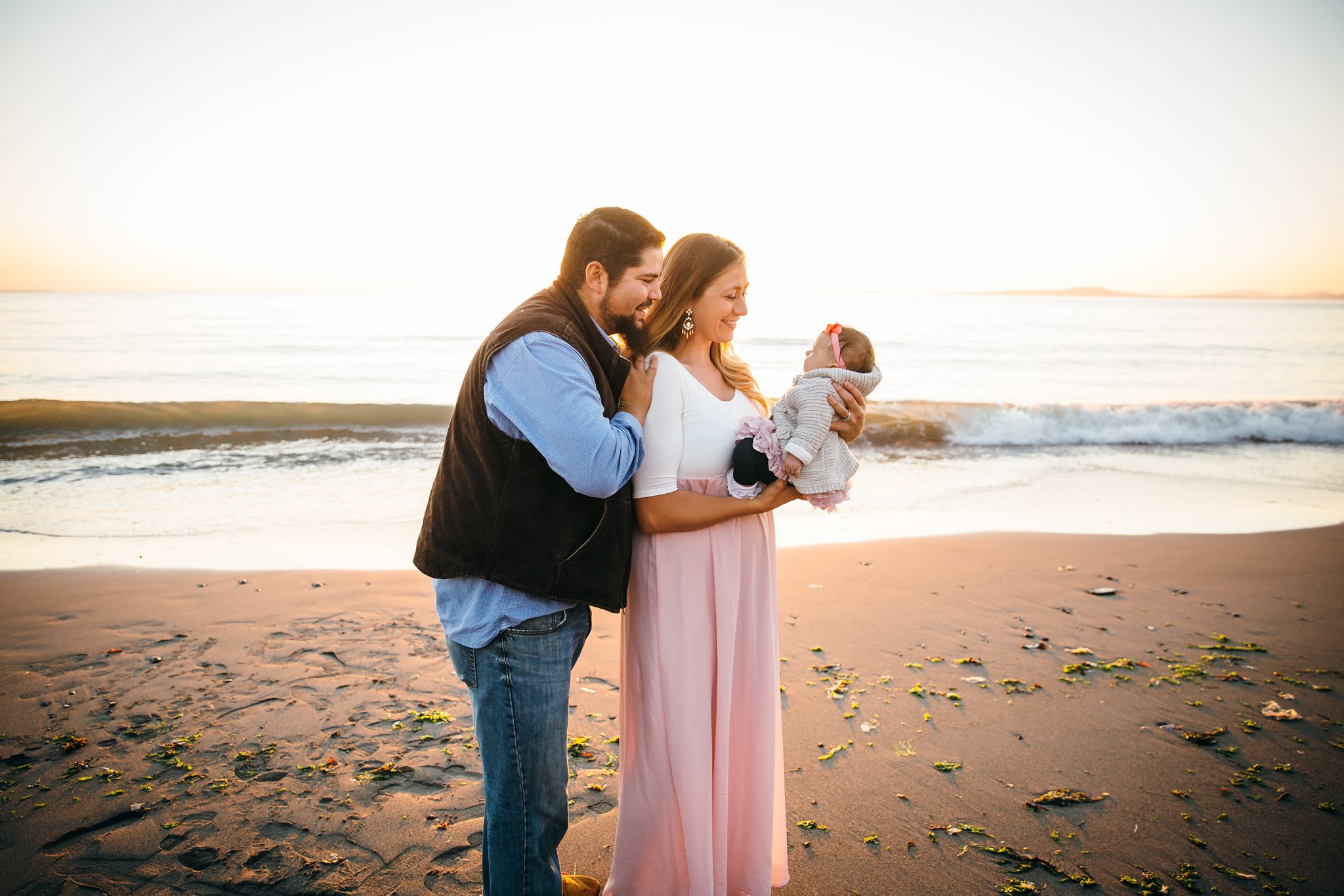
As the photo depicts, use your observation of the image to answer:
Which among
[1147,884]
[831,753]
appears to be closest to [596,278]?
[831,753]

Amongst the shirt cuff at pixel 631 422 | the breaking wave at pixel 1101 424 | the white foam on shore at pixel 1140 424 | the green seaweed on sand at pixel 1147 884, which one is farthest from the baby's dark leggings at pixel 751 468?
the white foam on shore at pixel 1140 424

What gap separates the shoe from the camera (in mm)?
2680

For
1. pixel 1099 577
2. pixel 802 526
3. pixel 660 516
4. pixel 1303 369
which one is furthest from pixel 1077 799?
pixel 1303 369

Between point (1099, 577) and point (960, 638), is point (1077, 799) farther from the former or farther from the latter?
point (1099, 577)

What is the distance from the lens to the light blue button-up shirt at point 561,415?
1.86 meters

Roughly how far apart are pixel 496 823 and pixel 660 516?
101 centimetres

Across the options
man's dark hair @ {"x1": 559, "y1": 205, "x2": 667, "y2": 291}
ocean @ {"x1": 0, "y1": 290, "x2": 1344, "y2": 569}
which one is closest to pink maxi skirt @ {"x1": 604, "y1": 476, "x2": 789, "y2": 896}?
man's dark hair @ {"x1": 559, "y1": 205, "x2": 667, "y2": 291}

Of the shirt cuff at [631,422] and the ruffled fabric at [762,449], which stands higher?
the shirt cuff at [631,422]

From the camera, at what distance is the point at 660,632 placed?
2420mm

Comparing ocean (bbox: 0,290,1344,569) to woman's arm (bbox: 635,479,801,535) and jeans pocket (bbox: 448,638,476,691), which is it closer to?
jeans pocket (bbox: 448,638,476,691)

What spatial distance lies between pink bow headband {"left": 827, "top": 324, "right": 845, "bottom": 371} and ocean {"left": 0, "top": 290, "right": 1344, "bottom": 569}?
490 cm

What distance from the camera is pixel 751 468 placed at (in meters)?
2.39

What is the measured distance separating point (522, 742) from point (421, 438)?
40.6ft

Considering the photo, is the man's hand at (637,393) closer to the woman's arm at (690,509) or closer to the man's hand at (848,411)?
the woman's arm at (690,509)
